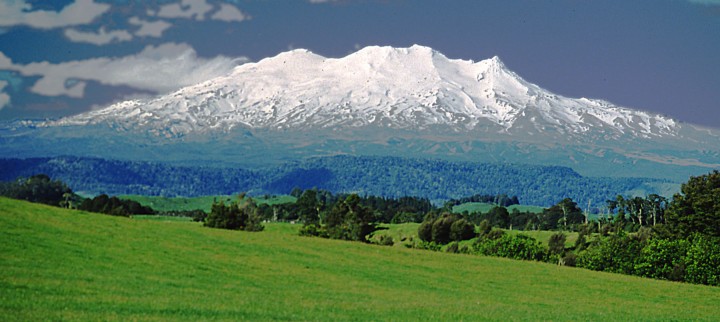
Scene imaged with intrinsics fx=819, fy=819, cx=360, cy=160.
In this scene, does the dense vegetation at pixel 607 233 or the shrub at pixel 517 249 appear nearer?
the dense vegetation at pixel 607 233

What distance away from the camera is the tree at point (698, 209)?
94.0 meters

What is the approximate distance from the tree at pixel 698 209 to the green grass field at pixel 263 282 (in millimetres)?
27566

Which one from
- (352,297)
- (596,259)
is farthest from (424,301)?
(596,259)

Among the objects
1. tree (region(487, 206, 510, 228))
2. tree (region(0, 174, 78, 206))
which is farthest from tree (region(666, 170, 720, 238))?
tree (region(0, 174, 78, 206))

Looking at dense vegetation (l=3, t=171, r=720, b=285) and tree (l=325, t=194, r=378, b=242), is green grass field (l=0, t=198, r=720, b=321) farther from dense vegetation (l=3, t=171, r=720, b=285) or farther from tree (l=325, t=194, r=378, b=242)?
tree (l=325, t=194, r=378, b=242)

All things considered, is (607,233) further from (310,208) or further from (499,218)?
(310,208)

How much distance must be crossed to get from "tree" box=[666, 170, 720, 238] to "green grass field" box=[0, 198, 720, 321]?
90.4 feet

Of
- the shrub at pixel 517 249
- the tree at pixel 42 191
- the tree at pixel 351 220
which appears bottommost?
the shrub at pixel 517 249

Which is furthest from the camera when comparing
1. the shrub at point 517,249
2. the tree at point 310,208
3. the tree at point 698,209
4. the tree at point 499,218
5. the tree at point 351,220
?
the tree at point 310,208

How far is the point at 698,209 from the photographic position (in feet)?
313

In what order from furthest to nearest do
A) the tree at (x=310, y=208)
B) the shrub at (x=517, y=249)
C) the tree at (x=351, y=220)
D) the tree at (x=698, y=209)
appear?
the tree at (x=310, y=208)
the tree at (x=351, y=220)
the shrub at (x=517, y=249)
the tree at (x=698, y=209)

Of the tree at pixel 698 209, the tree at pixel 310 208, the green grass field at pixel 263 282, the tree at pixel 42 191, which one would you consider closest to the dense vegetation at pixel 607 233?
the tree at pixel 698 209

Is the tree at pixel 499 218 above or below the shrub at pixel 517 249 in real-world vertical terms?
above

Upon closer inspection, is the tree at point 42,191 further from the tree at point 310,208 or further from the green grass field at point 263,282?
the green grass field at point 263,282
